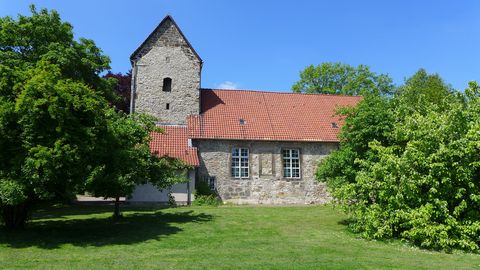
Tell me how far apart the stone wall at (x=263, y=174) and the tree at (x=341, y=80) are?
20.0 meters

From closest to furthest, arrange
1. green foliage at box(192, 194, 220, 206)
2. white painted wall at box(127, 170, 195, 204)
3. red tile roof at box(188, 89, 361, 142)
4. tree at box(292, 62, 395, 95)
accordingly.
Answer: green foliage at box(192, 194, 220, 206), white painted wall at box(127, 170, 195, 204), red tile roof at box(188, 89, 361, 142), tree at box(292, 62, 395, 95)

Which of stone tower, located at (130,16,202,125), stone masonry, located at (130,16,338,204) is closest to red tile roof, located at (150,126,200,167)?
stone masonry, located at (130,16,338,204)

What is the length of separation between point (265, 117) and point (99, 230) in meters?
13.6

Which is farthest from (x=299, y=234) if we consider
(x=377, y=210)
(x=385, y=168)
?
(x=385, y=168)

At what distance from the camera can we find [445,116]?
12516 millimetres

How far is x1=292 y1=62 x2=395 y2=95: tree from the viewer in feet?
136

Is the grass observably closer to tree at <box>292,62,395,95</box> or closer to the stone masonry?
the stone masonry

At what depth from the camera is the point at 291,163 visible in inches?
921

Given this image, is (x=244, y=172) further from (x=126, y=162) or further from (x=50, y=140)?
(x=50, y=140)

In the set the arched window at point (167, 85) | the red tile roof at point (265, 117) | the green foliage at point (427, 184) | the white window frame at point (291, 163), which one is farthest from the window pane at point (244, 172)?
the green foliage at point (427, 184)

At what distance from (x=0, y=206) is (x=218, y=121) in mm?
13578

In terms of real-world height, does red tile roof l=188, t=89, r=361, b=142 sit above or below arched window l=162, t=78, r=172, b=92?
below

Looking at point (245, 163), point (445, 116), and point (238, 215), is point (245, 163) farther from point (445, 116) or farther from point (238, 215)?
point (445, 116)

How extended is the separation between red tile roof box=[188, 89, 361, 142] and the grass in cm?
708
